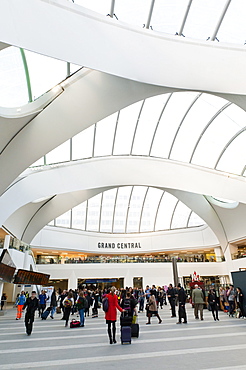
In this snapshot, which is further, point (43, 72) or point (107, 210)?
point (107, 210)

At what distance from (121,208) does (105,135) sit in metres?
17.0

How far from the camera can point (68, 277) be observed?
99.4ft

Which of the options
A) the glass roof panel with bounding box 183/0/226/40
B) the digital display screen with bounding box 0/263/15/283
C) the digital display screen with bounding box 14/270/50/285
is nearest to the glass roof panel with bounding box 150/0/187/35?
the glass roof panel with bounding box 183/0/226/40

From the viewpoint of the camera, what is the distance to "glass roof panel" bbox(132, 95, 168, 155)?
698 inches

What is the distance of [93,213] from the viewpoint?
114ft

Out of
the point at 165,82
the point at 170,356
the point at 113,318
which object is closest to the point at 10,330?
the point at 113,318

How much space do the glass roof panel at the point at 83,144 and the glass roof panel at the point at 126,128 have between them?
2029mm

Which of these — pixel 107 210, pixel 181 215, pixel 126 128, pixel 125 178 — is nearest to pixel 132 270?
pixel 107 210

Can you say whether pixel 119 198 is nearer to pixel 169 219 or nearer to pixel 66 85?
pixel 169 219

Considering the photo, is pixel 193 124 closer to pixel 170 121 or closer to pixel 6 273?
pixel 170 121

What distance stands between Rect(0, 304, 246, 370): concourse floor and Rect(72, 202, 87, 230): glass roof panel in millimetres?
24725

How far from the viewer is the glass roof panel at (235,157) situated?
19.6 metres

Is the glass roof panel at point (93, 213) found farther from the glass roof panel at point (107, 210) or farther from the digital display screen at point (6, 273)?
the digital display screen at point (6, 273)

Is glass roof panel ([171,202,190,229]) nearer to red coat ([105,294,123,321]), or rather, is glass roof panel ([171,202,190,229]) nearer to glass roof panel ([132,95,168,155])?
glass roof panel ([132,95,168,155])
